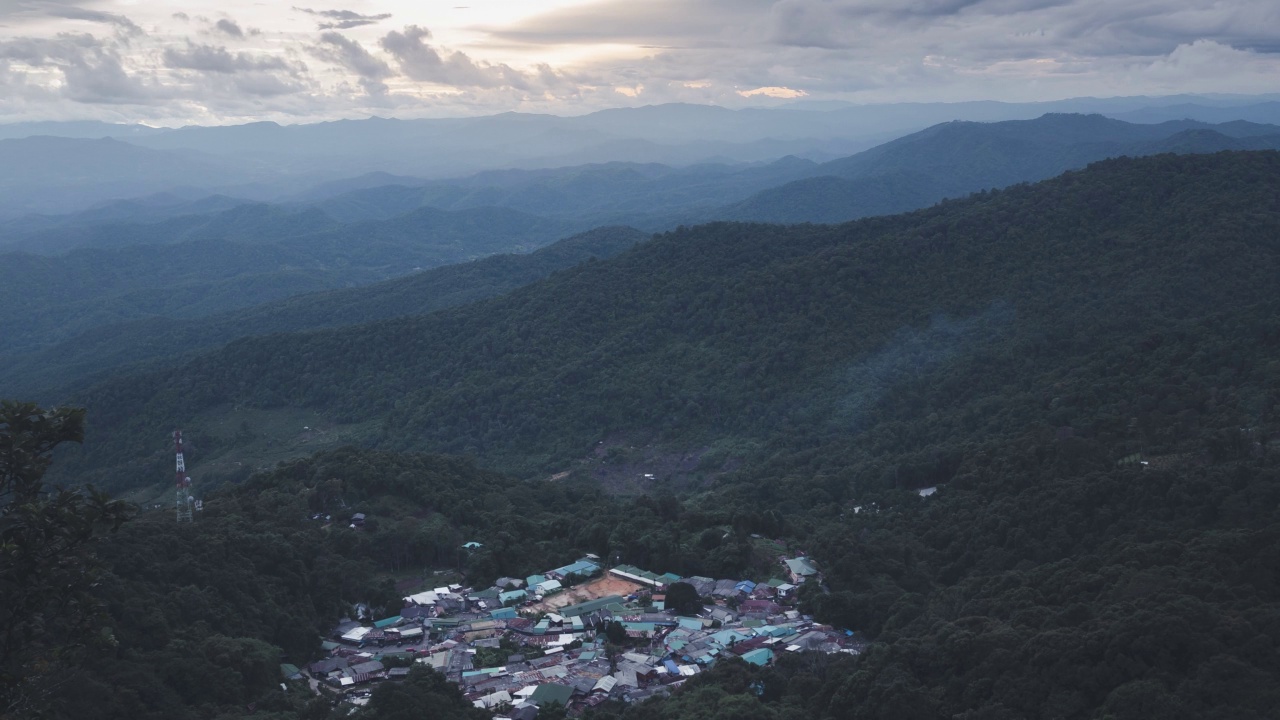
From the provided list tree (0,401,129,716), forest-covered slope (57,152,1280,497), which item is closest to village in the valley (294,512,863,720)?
tree (0,401,129,716)

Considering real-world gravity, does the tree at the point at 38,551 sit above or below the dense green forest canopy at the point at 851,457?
above

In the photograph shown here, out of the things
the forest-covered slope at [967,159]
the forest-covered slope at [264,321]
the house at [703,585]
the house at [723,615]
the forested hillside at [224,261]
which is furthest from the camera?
the forest-covered slope at [967,159]

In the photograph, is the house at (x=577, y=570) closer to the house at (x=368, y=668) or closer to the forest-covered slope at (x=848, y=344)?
the house at (x=368, y=668)

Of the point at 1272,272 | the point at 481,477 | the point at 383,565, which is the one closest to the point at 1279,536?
the point at 383,565

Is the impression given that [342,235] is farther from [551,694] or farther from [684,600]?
[551,694]

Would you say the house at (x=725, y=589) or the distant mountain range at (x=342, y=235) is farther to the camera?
the distant mountain range at (x=342, y=235)

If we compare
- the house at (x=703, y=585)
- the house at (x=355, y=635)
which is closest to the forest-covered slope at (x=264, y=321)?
the house at (x=703, y=585)

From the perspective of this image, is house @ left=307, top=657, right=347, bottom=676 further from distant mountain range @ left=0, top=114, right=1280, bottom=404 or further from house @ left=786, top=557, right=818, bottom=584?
distant mountain range @ left=0, top=114, right=1280, bottom=404

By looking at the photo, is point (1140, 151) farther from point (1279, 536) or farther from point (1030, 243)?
point (1279, 536)
